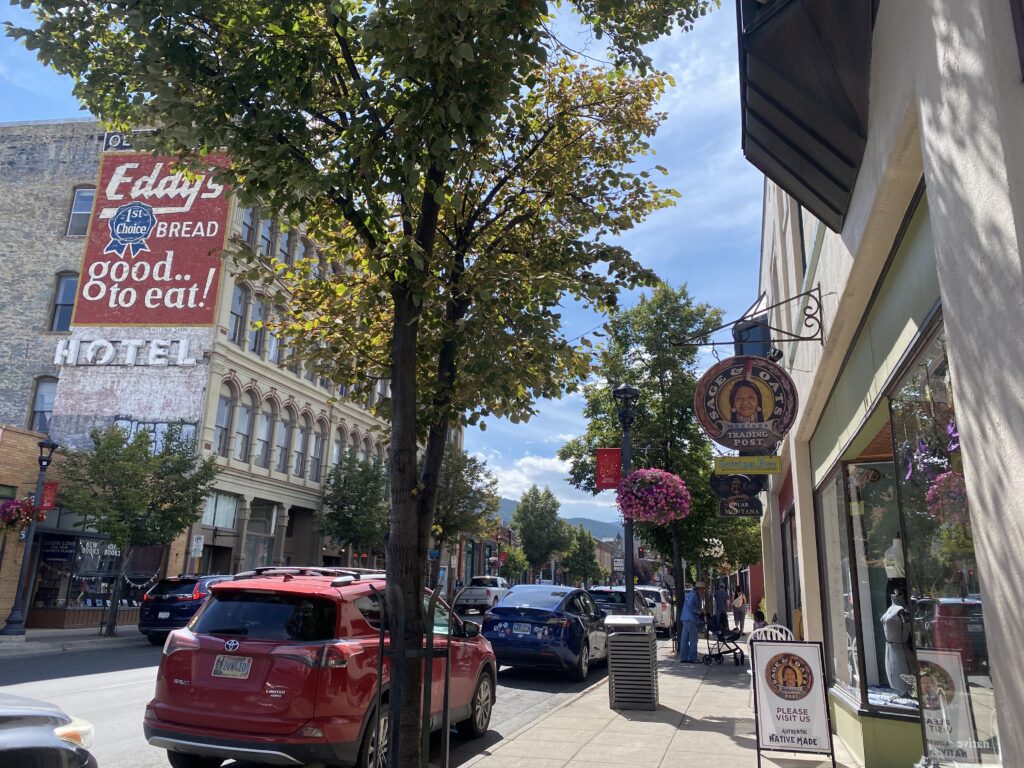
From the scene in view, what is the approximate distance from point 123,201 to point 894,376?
1281 inches

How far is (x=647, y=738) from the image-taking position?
28.8 ft

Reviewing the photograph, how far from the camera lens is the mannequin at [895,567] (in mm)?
6883

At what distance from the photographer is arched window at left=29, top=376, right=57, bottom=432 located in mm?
30469

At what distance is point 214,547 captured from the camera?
31.2 m

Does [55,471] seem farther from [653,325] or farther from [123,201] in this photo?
[653,325]

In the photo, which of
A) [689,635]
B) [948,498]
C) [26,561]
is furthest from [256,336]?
[948,498]

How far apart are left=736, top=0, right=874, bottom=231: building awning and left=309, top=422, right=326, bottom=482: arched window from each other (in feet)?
110

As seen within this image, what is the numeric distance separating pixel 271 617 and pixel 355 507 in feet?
99.1

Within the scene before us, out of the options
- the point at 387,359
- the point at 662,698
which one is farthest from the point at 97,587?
the point at 387,359

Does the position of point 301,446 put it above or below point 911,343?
above

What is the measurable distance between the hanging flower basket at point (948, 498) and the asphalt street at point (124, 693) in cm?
519

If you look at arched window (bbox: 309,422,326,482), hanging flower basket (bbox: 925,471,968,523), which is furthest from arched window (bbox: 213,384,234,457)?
hanging flower basket (bbox: 925,471,968,523)

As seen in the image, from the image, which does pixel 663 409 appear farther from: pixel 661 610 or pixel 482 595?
pixel 482 595

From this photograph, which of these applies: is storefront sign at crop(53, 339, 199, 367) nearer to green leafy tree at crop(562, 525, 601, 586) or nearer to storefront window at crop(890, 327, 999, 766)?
storefront window at crop(890, 327, 999, 766)
